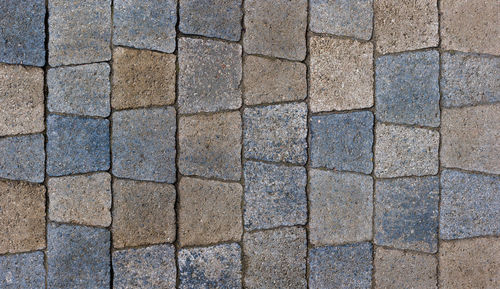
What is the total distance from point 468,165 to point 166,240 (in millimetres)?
2147

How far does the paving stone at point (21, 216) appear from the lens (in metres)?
2.66

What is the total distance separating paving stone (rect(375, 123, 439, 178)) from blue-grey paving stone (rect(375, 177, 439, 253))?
0.09 meters

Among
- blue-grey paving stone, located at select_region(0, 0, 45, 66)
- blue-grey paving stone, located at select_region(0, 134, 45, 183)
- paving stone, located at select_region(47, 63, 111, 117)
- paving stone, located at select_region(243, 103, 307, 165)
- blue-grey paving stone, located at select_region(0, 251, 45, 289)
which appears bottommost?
blue-grey paving stone, located at select_region(0, 251, 45, 289)

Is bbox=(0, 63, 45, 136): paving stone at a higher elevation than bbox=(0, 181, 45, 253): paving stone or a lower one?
higher

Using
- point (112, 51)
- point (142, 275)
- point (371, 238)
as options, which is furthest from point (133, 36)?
point (371, 238)

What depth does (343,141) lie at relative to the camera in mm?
2783

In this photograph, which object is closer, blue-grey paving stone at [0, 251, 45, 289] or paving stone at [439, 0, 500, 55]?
blue-grey paving stone at [0, 251, 45, 289]

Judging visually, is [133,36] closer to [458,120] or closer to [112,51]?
[112,51]

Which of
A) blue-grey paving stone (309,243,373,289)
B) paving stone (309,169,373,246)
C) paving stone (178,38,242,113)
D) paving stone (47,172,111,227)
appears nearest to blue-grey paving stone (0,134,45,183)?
paving stone (47,172,111,227)

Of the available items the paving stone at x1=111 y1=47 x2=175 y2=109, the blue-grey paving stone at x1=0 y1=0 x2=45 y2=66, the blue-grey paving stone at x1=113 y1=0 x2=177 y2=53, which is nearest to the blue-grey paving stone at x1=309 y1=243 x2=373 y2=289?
the paving stone at x1=111 y1=47 x2=175 y2=109

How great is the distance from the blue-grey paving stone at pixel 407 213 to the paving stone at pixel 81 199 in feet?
6.09

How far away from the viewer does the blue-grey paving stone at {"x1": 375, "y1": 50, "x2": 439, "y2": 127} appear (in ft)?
9.13

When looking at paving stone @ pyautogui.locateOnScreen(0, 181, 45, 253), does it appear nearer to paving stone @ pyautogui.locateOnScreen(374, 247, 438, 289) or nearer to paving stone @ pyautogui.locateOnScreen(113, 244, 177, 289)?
paving stone @ pyautogui.locateOnScreen(113, 244, 177, 289)

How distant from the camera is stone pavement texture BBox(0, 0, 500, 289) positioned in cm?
267
